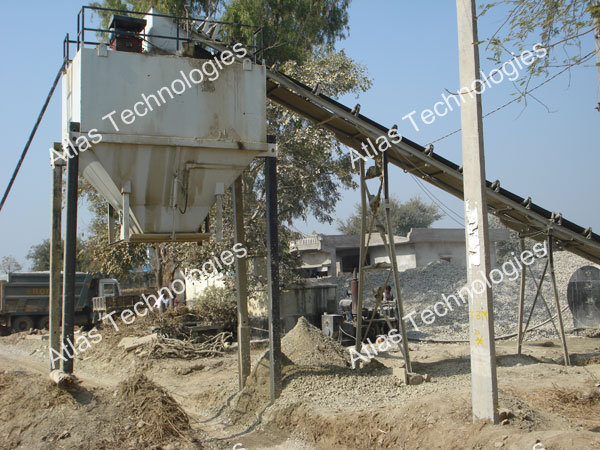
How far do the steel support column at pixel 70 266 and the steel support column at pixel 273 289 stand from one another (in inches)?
112

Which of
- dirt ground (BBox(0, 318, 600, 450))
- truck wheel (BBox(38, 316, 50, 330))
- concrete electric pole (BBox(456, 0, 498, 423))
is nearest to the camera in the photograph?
concrete electric pole (BBox(456, 0, 498, 423))

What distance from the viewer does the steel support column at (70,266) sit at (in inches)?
289

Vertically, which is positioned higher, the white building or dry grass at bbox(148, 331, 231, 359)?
the white building

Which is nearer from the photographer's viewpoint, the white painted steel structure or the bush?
the white painted steel structure

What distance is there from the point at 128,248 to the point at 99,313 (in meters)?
4.53

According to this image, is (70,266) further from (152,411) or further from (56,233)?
(152,411)

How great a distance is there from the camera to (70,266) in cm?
744

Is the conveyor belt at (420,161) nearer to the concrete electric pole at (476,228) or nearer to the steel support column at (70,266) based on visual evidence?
the steel support column at (70,266)

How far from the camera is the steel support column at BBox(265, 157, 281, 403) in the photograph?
8.45m

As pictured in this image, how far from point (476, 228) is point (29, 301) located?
2212 cm

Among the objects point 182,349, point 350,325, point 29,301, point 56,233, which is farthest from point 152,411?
point 29,301

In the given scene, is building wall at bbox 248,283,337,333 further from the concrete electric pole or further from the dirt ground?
the concrete electric pole

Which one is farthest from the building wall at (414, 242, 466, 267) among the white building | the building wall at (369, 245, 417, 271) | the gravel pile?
the gravel pile

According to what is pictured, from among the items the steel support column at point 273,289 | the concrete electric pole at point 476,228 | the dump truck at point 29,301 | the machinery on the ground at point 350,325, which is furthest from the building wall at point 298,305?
the concrete electric pole at point 476,228
